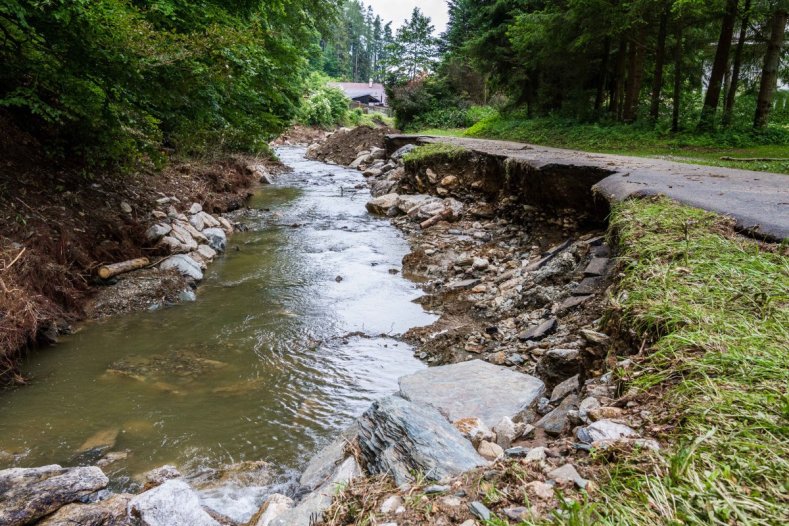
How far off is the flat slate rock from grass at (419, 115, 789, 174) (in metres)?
7.33

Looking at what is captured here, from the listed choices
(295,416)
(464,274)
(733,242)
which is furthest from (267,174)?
(733,242)

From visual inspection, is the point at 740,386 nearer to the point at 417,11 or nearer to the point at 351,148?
the point at 351,148

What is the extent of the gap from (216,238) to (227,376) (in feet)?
16.1

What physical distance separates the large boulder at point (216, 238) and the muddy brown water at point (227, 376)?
726 mm

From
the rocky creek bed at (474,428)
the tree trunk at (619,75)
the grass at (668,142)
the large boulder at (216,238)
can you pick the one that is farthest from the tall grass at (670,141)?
the large boulder at (216,238)

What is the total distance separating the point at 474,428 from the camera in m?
2.82

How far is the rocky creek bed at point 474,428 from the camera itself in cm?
174

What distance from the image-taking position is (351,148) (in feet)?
81.8

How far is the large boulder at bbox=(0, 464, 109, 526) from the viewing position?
249 cm

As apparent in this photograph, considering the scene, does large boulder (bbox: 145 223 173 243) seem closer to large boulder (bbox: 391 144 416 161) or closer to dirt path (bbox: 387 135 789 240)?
dirt path (bbox: 387 135 789 240)

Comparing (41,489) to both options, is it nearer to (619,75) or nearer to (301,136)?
(619,75)

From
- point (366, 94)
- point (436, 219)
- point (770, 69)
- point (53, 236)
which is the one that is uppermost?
point (366, 94)

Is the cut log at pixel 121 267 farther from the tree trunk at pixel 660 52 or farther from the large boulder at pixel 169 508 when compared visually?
the tree trunk at pixel 660 52

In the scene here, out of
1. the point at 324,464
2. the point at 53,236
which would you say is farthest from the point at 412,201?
the point at 324,464
